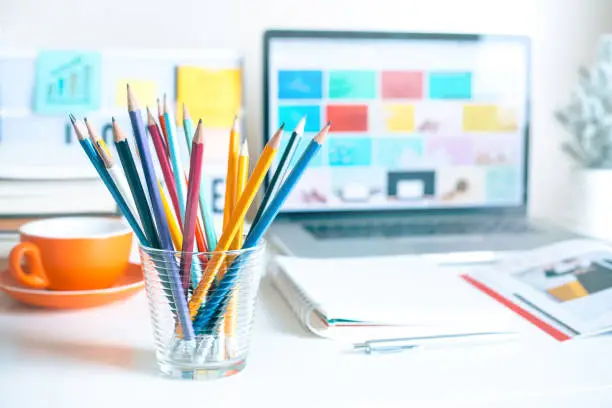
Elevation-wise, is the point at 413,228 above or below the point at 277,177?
below

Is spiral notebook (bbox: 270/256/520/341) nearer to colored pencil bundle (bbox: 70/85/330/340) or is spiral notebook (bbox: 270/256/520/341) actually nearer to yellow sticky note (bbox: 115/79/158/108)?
colored pencil bundle (bbox: 70/85/330/340)

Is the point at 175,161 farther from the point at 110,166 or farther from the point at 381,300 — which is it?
the point at 381,300

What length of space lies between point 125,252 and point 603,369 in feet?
1.40

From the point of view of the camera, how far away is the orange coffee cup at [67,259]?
64cm

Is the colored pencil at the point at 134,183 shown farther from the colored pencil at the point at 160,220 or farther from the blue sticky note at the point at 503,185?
the blue sticky note at the point at 503,185

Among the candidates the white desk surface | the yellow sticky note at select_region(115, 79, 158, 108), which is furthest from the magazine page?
the yellow sticky note at select_region(115, 79, 158, 108)

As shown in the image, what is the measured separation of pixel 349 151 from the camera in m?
1.02

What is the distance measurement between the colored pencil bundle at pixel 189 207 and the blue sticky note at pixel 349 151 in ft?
1.58

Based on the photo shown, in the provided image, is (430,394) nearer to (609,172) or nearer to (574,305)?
(574,305)

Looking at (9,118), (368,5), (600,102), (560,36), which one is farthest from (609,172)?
(9,118)

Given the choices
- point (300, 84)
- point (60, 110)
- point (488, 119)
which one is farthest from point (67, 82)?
point (488, 119)

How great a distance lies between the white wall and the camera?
988mm

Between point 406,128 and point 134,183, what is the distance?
23.8 inches

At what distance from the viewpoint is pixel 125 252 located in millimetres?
686
